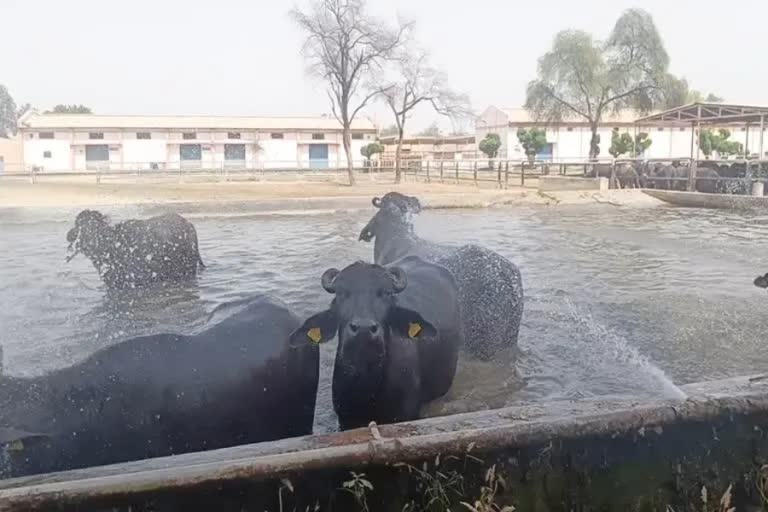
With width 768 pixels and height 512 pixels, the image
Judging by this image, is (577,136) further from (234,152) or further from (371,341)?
(371,341)

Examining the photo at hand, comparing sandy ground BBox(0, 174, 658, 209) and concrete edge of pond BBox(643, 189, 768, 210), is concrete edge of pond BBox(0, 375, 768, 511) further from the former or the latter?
concrete edge of pond BBox(643, 189, 768, 210)

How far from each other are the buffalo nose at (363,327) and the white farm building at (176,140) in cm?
5108

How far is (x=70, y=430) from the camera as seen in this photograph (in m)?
3.83

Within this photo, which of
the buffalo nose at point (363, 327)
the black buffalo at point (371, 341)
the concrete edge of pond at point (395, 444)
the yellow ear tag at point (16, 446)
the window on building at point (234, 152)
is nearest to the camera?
the concrete edge of pond at point (395, 444)

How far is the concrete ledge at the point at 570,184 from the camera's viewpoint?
26.9 m

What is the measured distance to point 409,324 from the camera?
443 centimetres

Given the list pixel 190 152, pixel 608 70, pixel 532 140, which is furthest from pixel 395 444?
pixel 190 152

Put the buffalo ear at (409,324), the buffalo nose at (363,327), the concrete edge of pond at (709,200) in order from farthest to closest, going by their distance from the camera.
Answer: the concrete edge of pond at (709,200) < the buffalo ear at (409,324) < the buffalo nose at (363,327)

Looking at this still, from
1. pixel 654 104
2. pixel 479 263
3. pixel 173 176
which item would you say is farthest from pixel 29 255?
pixel 654 104

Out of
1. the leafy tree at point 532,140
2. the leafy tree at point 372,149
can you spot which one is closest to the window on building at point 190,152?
the leafy tree at point 372,149

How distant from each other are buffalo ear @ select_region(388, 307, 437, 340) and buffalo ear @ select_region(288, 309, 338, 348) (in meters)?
0.39

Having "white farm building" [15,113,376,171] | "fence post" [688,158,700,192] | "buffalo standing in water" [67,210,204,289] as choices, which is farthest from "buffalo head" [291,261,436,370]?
"white farm building" [15,113,376,171]

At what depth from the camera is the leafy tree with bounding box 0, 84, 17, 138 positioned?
6197 cm

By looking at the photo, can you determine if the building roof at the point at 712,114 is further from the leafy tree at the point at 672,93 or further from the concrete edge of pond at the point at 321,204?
the leafy tree at the point at 672,93
